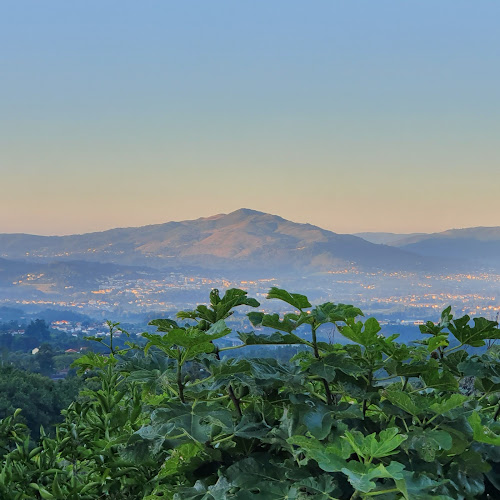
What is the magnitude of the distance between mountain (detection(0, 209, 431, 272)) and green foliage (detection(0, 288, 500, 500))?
216 ft

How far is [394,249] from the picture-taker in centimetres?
7412

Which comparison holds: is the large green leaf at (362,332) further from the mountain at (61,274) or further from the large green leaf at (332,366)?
the mountain at (61,274)

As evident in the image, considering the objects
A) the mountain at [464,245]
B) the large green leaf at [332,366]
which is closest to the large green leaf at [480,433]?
the large green leaf at [332,366]

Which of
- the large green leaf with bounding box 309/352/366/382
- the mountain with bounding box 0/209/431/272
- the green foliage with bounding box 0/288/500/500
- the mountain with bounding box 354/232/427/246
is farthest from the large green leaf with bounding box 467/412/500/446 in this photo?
the mountain with bounding box 354/232/427/246

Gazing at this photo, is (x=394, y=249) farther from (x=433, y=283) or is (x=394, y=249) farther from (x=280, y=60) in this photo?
(x=280, y=60)

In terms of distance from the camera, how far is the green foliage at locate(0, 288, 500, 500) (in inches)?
19.9

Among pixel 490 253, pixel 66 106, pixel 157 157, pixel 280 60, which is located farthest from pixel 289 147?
pixel 490 253

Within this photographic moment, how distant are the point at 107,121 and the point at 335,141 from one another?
24.6m

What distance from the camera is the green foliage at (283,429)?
1.66 feet

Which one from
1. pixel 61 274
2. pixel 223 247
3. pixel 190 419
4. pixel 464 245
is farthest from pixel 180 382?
pixel 464 245

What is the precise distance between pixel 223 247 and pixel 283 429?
7070cm

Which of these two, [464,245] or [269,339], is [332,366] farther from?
[464,245]

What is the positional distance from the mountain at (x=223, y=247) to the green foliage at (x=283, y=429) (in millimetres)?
65988

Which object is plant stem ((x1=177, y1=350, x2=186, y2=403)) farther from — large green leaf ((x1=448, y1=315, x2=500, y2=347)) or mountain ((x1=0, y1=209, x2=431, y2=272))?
mountain ((x1=0, y1=209, x2=431, y2=272))
